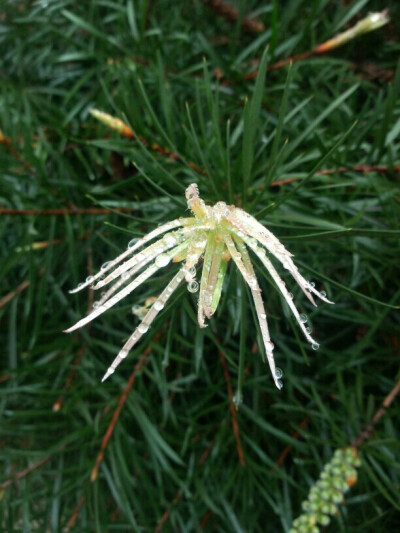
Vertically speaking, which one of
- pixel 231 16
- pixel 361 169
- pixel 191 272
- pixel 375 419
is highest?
pixel 231 16

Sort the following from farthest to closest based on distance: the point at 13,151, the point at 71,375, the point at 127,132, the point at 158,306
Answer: the point at 71,375
the point at 13,151
the point at 127,132
the point at 158,306

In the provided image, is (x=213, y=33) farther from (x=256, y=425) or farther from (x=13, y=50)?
(x=256, y=425)

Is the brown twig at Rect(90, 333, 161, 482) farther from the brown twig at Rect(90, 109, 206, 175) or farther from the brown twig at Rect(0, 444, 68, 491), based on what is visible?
the brown twig at Rect(90, 109, 206, 175)

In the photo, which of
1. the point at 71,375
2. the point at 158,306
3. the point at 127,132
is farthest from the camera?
the point at 71,375

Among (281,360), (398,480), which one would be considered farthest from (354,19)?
(398,480)

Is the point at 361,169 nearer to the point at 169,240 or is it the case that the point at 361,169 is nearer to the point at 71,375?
the point at 169,240

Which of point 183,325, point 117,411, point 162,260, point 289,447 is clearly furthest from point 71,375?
point 162,260

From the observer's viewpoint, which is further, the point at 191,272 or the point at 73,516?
the point at 73,516
